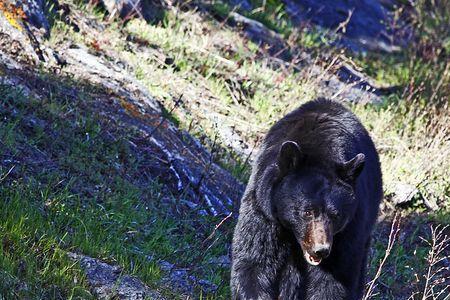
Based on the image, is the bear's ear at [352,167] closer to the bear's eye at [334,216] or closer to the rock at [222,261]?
the bear's eye at [334,216]

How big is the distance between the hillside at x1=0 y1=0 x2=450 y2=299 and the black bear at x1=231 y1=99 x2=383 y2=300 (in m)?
0.44

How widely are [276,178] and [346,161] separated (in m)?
0.43

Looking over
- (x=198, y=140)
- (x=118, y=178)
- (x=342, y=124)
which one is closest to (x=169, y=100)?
(x=198, y=140)

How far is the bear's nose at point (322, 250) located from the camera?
4301mm

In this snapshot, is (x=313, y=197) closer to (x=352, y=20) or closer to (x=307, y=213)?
(x=307, y=213)

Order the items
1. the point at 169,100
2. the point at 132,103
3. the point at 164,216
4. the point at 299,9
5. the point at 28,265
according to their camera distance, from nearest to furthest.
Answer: the point at 28,265, the point at 164,216, the point at 132,103, the point at 169,100, the point at 299,9

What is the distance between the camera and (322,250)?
14.1 feet

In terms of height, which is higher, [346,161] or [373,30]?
[346,161]

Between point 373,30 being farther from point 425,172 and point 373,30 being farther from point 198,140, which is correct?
point 198,140

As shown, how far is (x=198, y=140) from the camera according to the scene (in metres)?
7.52

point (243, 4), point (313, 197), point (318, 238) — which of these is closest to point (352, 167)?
point (313, 197)

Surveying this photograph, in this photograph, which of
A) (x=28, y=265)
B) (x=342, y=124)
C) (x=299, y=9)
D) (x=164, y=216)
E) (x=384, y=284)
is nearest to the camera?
(x=28, y=265)

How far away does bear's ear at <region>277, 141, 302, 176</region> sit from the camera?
14.6ft

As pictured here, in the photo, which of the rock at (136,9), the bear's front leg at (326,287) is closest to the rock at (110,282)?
the bear's front leg at (326,287)
